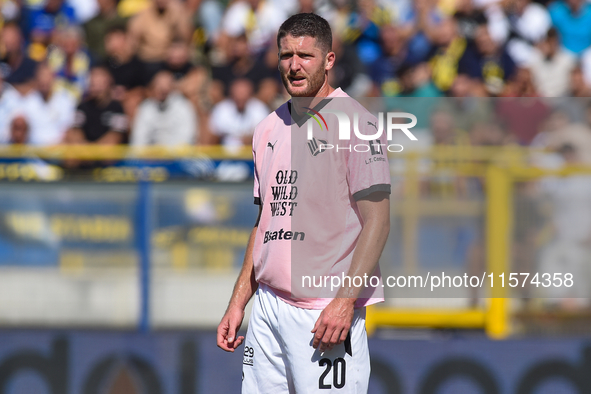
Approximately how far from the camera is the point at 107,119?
299 inches

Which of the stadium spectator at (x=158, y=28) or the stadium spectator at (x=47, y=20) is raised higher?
the stadium spectator at (x=47, y=20)

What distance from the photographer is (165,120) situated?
24.6ft

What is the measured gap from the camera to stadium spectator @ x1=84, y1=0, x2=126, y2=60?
9.14 meters

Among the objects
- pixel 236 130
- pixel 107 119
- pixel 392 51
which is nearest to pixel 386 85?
pixel 392 51

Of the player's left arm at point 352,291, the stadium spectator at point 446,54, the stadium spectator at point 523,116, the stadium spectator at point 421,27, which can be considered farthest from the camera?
the stadium spectator at point 421,27

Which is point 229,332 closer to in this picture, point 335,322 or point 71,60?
point 335,322

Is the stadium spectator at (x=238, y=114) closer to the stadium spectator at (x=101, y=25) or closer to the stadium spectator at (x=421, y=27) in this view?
the stadium spectator at (x=421, y=27)

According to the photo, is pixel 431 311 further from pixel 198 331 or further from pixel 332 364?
pixel 332 364

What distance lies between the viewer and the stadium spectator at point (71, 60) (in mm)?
8797

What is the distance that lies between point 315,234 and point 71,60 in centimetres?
685

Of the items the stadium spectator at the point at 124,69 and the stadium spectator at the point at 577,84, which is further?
the stadium spectator at the point at 124,69

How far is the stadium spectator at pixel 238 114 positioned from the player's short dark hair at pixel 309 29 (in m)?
4.61

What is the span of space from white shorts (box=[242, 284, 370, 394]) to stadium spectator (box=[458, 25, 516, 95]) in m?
5.60

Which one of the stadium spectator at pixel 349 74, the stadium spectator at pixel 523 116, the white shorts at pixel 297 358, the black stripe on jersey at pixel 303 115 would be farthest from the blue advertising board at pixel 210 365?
the stadium spectator at pixel 349 74
